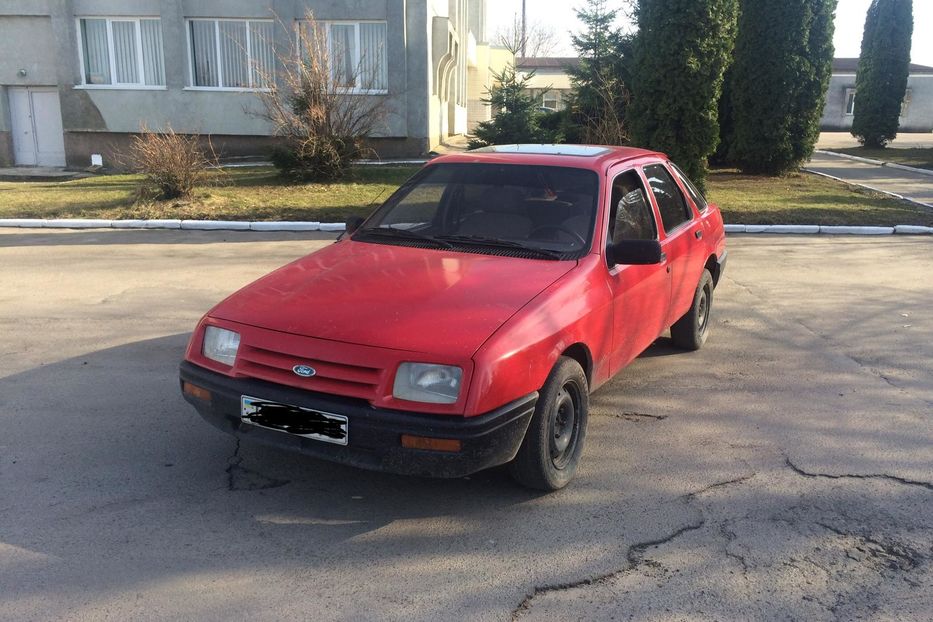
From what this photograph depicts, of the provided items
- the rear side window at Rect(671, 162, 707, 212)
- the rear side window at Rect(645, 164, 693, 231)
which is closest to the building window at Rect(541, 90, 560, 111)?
the rear side window at Rect(671, 162, 707, 212)

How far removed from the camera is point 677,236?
523 cm

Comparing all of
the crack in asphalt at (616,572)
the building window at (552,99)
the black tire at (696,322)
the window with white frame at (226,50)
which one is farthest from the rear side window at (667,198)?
the building window at (552,99)

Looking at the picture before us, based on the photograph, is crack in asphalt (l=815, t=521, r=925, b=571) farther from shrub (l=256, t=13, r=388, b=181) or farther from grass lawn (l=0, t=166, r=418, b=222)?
shrub (l=256, t=13, r=388, b=181)

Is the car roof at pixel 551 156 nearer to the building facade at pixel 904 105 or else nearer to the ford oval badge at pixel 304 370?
the ford oval badge at pixel 304 370

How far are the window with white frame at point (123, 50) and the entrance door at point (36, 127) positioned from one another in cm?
177

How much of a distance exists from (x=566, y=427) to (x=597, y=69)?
1591cm

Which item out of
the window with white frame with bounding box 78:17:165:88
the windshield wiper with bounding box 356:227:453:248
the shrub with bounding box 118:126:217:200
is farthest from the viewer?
the window with white frame with bounding box 78:17:165:88

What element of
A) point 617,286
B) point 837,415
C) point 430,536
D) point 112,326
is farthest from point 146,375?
point 837,415

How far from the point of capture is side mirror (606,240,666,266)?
4043mm

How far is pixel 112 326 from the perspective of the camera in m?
6.41

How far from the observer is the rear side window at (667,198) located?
5207 mm

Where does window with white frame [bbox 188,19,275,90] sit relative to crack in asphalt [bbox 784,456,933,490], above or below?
above

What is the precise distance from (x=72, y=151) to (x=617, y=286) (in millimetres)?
19935

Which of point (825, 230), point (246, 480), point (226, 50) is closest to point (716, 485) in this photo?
point (246, 480)
